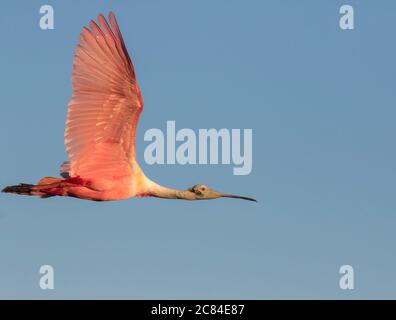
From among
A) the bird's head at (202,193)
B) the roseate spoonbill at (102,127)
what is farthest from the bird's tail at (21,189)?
the bird's head at (202,193)

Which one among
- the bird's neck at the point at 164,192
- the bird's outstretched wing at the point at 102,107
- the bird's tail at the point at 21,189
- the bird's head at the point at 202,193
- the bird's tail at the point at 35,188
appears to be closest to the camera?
the bird's outstretched wing at the point at 102,107

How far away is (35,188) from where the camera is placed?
1830 cm

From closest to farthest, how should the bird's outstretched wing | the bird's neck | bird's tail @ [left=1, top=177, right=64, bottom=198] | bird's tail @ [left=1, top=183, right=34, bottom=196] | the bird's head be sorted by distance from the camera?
1. the bird's outstretched wing
2. bird's tail @ [left=1, top=177, right=64, bottom=198]
3. bird's tail @ [left=1, top=183, right=34, bottom=196]
4. the bird's neck
5. the bird's head

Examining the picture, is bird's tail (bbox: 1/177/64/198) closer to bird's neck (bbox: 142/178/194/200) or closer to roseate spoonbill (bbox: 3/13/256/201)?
roseate spoonbill (bbox: 3/13/256/201)

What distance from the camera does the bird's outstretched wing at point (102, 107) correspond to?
17594 millimetres

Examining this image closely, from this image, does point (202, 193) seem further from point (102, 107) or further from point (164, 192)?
point (102, 107)

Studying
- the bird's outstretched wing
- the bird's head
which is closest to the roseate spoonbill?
the bird's outstretched wing

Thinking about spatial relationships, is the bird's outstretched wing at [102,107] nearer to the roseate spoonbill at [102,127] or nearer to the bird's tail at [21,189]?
the roseate spoonbill at [102,127]

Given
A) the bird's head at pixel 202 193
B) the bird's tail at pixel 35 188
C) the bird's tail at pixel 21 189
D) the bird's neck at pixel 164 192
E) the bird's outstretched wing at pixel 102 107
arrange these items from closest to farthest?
the bird's outstretched wing at pixel 102 107, the bird's tail at pixel 35 188, the bird's tail at pixel 21 189, the bird's neck at pixel 164 192, the bird's head at pixel 202 193

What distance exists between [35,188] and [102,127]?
169cm

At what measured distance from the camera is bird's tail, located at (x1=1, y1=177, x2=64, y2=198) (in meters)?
18.3
